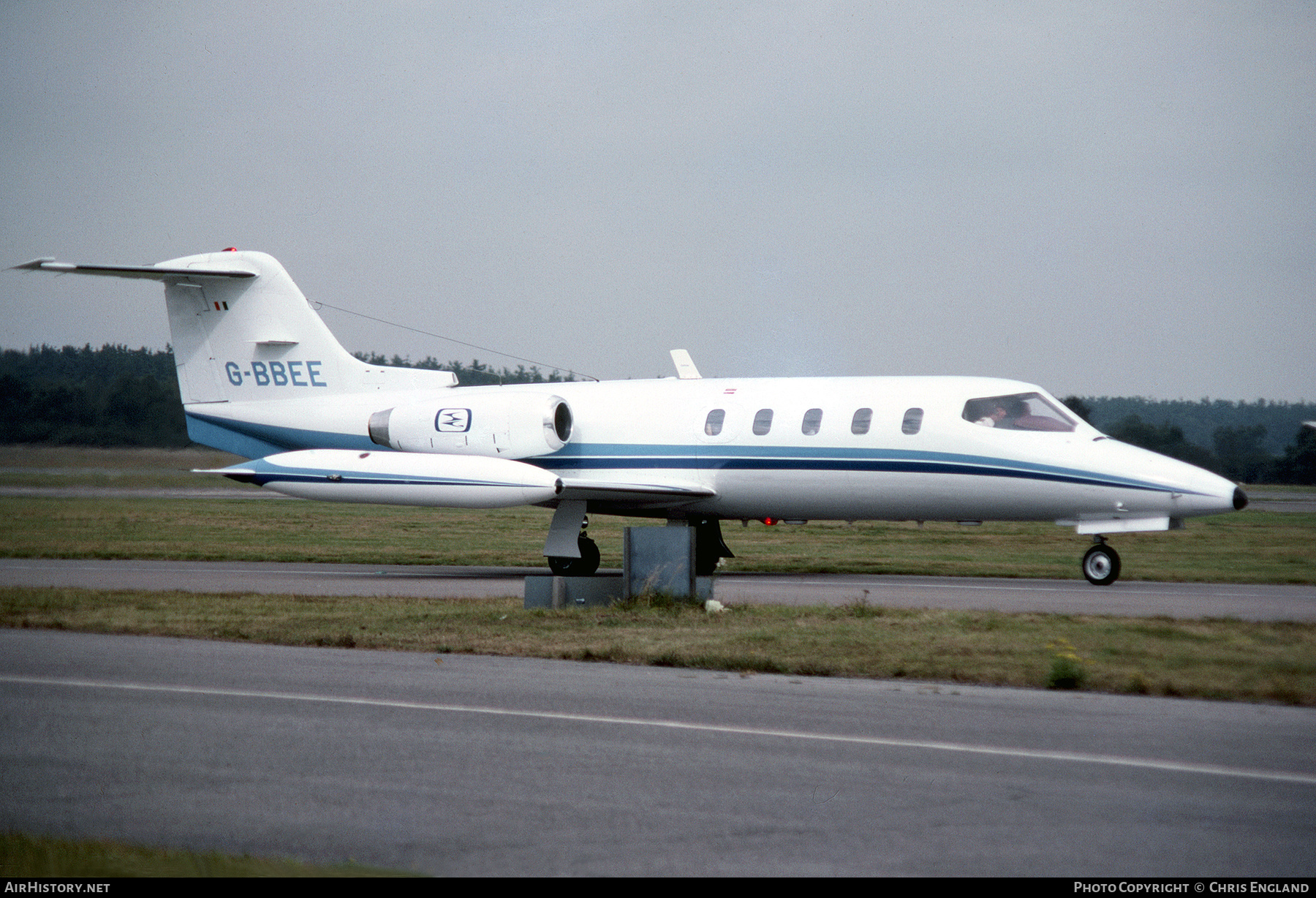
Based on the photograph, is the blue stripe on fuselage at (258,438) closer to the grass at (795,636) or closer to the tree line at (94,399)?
the tree line at (94,399)

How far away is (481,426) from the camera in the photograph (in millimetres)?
23203

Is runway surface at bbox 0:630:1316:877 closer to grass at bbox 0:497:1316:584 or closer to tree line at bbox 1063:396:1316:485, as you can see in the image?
grass at bbox 0:497:1316:584

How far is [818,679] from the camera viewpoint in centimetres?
1084

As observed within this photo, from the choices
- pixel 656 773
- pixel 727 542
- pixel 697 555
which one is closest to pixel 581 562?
pixel 697 555

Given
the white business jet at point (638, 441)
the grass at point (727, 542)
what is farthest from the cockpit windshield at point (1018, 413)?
the grass at point (727, 542)

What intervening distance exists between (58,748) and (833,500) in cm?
1449

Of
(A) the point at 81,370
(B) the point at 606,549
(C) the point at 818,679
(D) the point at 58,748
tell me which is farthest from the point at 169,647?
(A) the point at 81,370

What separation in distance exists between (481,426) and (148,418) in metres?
12.5

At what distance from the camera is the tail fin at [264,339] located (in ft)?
82.3


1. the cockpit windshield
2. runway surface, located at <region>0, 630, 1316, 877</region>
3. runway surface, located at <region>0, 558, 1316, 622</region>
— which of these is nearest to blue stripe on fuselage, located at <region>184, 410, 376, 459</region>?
runway surface, located at <region>0, 558, 1316, 622</region>

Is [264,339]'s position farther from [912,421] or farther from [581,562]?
[912,421]

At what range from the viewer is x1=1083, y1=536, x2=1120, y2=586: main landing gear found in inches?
745

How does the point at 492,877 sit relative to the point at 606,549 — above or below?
above
